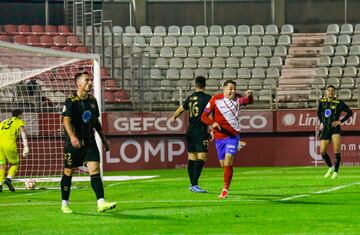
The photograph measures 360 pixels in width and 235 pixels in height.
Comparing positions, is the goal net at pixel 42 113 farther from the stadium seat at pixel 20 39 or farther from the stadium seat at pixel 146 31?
the stadium seat at pixel 146 31

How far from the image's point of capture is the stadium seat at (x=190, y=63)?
41562 mm

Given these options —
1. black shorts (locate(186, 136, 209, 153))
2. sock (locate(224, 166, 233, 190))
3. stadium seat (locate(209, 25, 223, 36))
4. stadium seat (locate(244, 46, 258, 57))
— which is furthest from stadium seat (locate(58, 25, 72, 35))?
sock (locate(224, 166, 233, 190))

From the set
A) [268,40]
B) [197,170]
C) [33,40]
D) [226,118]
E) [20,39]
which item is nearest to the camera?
[226,118]

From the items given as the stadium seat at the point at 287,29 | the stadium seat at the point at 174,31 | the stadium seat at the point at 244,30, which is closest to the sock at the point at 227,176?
the stadium seat at the point at 174,31

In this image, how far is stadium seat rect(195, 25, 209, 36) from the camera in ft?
143

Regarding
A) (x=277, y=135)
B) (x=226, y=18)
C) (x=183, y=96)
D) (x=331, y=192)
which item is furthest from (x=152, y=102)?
(x=331, y=192)

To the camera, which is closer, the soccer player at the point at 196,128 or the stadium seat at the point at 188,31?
the soccer player at the point at 196,128

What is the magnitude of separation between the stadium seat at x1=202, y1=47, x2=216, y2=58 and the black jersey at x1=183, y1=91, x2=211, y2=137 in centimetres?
2107

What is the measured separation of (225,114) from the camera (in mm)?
18922

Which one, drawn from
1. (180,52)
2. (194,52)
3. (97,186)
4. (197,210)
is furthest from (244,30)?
(97,186)

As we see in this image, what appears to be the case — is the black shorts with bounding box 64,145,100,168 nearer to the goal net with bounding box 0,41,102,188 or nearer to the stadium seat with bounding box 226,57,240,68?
the goal net with bounding box 0,41,102,188

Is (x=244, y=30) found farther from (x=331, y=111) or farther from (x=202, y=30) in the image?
(x=331, y=111)

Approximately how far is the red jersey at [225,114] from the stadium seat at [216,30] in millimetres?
24512

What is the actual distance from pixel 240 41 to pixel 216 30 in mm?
1443
